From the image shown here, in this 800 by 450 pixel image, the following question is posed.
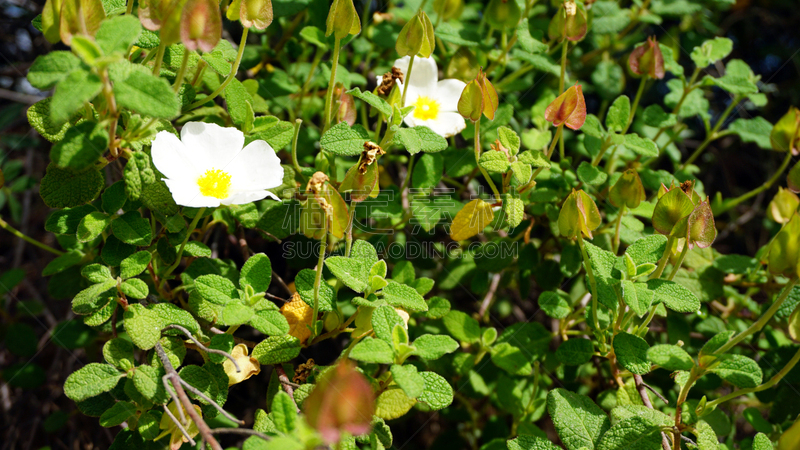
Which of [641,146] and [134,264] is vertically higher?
[641,146]

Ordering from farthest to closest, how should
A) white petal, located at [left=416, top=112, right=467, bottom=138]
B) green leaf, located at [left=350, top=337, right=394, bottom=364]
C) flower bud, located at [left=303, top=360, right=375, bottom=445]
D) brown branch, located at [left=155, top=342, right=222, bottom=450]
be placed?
white petal, located at [left=416, top=112, right=467, bottom=138], green leaf, located at [left=350, top=337, right=394, bottom=364], brown branch, located at [left=155, top=342, right=222, bottom=450], flower bud, located at [left=303, top=360, right=375, bottom=445]

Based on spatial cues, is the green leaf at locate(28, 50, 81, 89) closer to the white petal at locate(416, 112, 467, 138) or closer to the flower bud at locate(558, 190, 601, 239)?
the white petal at locate(416, 112, 467, 138)

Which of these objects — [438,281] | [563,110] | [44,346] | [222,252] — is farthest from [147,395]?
[44,346]

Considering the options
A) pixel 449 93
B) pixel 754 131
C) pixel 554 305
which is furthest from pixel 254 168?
pixel 754 131

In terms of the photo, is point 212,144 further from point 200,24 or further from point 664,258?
point 664,258

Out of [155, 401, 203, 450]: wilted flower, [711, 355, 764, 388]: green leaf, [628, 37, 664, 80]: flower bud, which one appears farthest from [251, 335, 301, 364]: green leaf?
[628, 37, 664, 80]: flower bud

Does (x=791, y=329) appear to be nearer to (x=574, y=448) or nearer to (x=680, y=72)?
(x=574, y=448)
